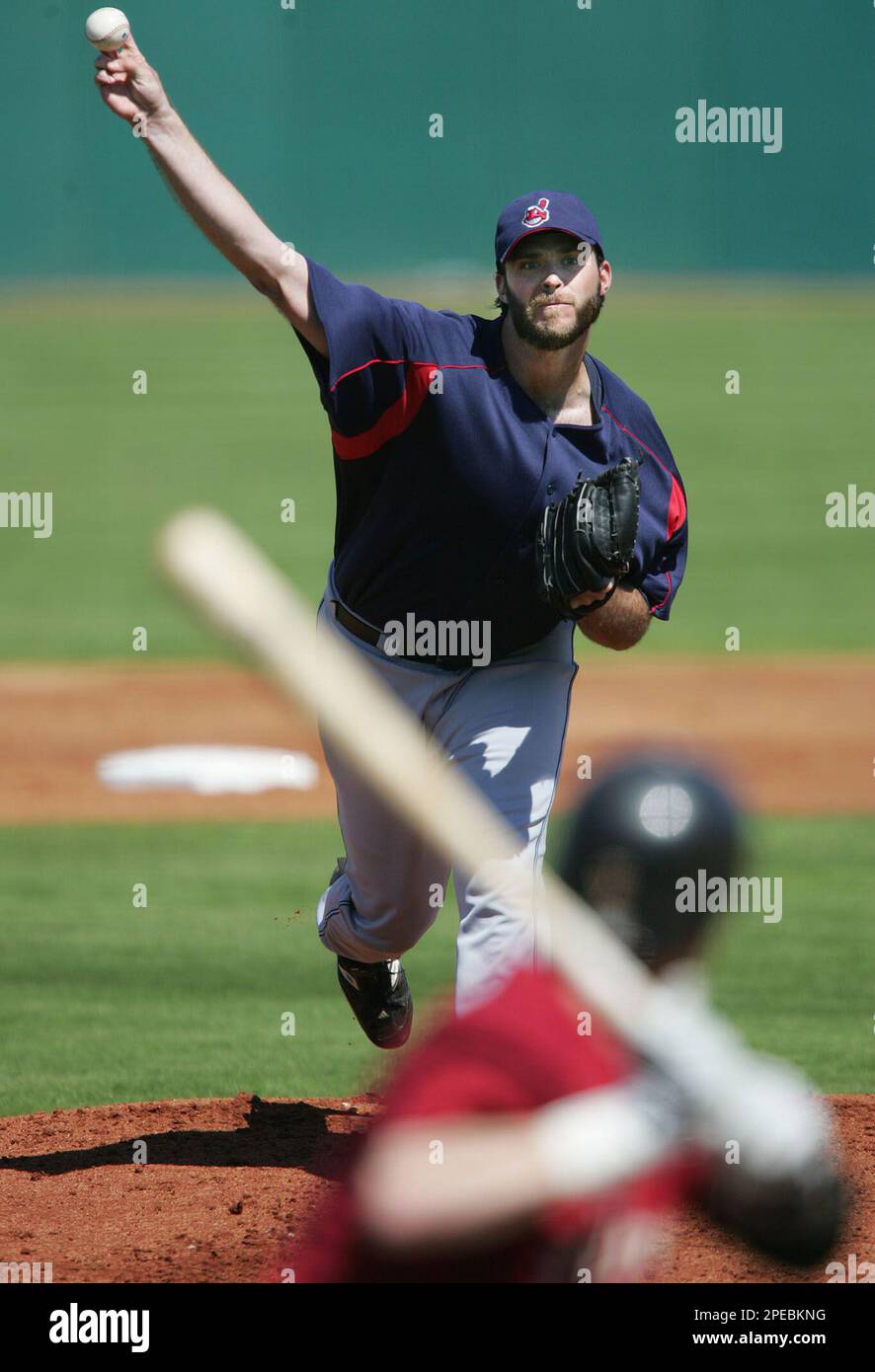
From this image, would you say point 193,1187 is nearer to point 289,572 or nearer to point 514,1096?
point 514,1096

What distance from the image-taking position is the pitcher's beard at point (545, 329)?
4.15 metres

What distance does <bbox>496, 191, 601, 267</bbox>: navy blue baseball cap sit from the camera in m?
4.21

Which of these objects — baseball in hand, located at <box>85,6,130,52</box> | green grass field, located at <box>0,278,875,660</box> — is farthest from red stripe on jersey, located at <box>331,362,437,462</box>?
green grass field, located at <box>0,278,875,660</box>

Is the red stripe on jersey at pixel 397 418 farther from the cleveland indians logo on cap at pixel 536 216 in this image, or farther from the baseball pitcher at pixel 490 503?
the cleveland indians logo on cap at pixel 536 216

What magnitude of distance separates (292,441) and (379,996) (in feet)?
58.4

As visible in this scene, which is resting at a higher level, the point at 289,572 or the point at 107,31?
the point at 107,31

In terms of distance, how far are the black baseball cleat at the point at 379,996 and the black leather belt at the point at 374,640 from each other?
1074 millimetres

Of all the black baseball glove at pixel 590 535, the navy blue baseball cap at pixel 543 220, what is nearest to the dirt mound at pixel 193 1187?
the black baseball glove at pixel 590 535

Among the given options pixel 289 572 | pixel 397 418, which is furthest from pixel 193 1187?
pixel 289 572

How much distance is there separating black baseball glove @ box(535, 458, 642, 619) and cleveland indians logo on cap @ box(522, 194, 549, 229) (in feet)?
2.14

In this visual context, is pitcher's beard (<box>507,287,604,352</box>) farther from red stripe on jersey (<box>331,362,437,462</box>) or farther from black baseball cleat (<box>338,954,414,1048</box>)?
black baseball cleat (<box>338,954,414,1048</box>)

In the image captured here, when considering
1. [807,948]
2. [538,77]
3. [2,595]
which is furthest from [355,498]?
[538,77]

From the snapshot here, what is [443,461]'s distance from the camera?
164 inches

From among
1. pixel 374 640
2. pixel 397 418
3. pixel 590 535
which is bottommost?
pixel 374 640
